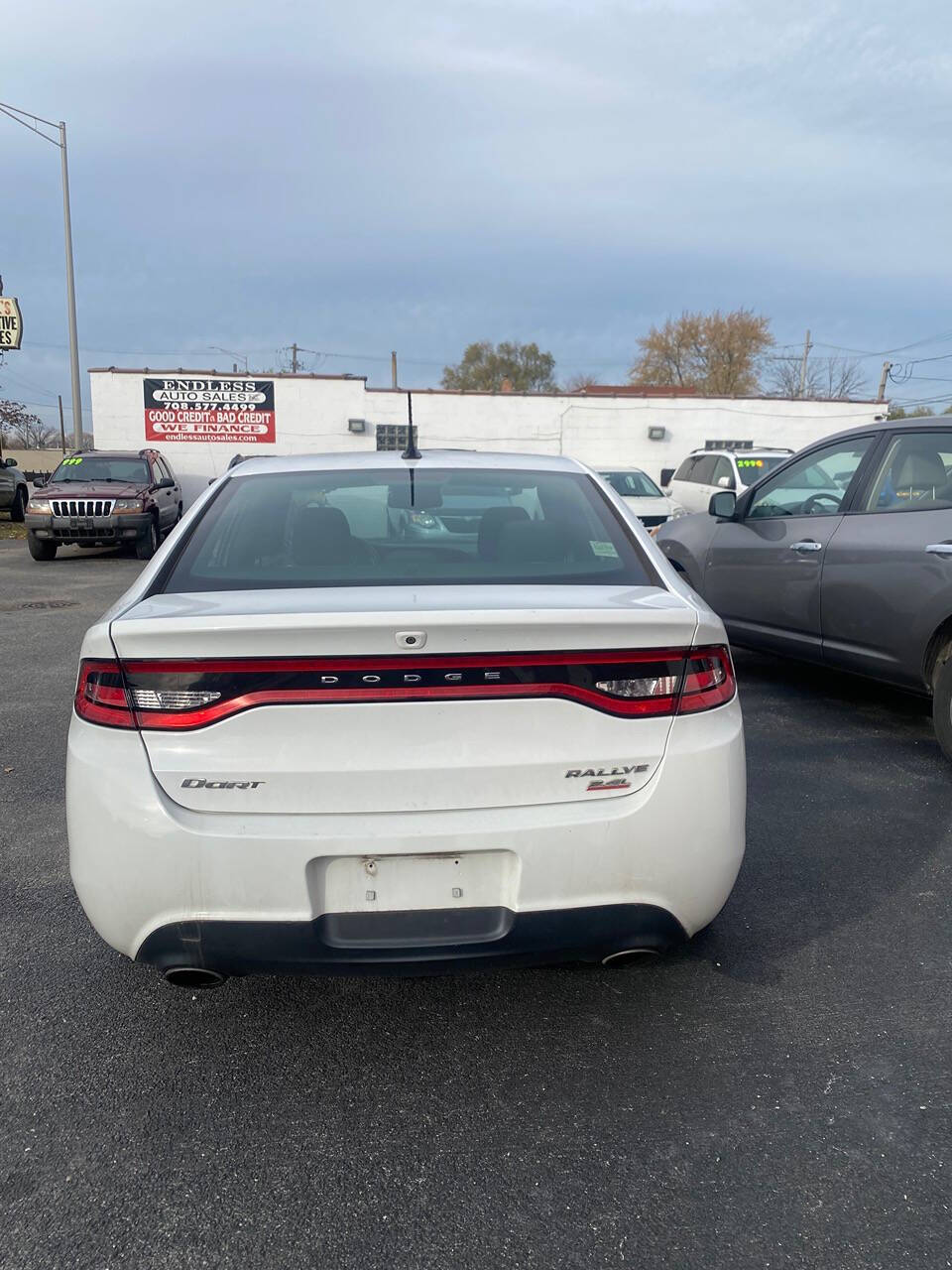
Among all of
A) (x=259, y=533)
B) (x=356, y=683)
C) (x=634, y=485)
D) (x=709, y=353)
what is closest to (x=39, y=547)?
(x=634, y=485)

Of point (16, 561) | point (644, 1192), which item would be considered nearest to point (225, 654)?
point (644, 1192)

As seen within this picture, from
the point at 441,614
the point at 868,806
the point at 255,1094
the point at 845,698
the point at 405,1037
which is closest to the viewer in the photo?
the point at 441,614

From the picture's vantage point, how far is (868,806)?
4215mm

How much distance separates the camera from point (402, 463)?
344 cm

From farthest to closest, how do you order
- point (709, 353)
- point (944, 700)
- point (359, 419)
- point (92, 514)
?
1. point (709, 353)
2. point (359, 419)
3. point (92, 514)
4. point (944, 700)

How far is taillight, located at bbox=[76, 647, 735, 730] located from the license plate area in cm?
38

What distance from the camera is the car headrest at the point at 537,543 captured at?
2820 millimetres

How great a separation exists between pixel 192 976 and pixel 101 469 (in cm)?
1455

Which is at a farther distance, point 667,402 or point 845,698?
point 667,402

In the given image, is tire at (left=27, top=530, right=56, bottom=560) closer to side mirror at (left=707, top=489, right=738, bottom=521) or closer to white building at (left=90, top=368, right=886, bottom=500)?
white building at (left=90, top=368, right=886, bottom=500)

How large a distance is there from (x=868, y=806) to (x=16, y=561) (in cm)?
1363

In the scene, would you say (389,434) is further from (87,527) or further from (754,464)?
(754,464)

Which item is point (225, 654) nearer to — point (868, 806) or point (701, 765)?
point (701, 765)

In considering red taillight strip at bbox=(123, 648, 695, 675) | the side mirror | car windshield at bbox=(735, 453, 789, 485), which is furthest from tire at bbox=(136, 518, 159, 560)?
red taillight strip at bbox=(123, 648, 695, 675)
